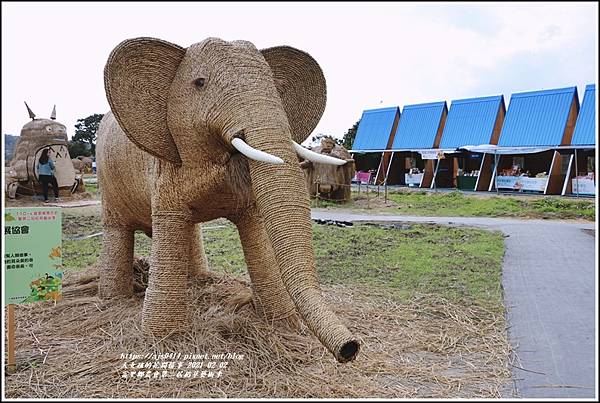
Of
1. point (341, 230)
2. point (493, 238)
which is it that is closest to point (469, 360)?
point (493, 238)

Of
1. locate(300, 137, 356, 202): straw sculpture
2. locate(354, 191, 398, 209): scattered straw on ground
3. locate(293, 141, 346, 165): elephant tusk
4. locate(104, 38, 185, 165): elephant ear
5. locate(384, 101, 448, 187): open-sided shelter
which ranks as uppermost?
locate(384, 101, 448, 187): open-sided shelter

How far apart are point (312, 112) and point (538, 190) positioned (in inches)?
569

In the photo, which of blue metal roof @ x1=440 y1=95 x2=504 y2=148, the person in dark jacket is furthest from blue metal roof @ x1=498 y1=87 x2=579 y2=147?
the person in dark jacket

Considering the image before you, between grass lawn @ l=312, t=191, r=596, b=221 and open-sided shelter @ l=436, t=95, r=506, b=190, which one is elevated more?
open-sided shelter @ l=436, t=95, r=506, b=190

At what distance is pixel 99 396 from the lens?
8.84ft

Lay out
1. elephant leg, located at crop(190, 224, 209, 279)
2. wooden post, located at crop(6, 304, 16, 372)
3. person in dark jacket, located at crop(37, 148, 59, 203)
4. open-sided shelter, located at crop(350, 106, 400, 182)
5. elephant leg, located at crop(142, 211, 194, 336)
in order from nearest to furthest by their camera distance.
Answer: wooden post, located at crop(6, 304, 16, 372), elephant leg, located at crop(142, 211, 194, 336), elephant leg, located at crop(190, 224, 209, 279), person in dark jacket, located at crop(37, 148, 59, 203), open-sided shelter, located at crop(350, 106, 400, 182)

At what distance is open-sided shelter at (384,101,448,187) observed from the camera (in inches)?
757

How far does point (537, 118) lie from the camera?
1652 centimetres

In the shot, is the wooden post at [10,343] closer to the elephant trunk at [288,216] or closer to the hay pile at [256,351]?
the hay pile at [256,351]

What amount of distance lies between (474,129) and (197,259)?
50.6ft

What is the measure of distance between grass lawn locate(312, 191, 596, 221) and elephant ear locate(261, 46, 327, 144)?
8.45 meters

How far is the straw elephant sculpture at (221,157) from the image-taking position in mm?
2512

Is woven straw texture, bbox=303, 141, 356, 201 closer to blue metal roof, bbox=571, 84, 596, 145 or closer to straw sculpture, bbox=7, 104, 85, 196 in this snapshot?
straw sculpture, bbox=7, 104, 85, 196

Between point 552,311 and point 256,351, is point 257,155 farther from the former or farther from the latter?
point 552,311
